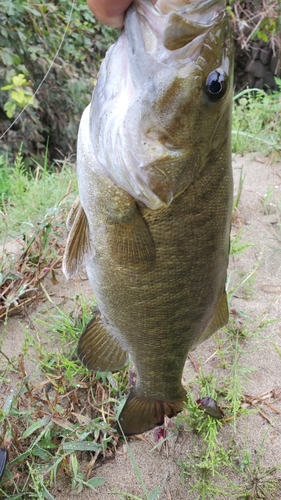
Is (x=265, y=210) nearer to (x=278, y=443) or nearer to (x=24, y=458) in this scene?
(x=278, y=443)

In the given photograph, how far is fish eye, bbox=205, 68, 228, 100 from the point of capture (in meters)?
0.98

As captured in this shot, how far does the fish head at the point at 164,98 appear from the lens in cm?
94

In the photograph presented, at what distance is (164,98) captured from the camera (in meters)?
0.99

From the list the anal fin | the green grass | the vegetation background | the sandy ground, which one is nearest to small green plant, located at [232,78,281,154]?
Answer: the sandy ground

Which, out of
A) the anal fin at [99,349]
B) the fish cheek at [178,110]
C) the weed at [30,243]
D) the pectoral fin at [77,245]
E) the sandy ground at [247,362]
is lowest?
the sandy ground at [247,362]

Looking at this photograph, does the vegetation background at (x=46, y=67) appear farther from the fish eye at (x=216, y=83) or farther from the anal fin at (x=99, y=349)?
the fish eye at (x=216, y=83)

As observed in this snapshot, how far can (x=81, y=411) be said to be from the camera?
5.76 ft

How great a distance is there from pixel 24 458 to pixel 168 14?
4.84 feet

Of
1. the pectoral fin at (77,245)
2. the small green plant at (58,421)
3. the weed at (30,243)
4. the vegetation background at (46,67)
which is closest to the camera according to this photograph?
the pectoral fin at (77,245)

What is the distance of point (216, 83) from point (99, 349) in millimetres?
948

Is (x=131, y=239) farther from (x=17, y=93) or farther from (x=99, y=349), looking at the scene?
(x=17, y=93)

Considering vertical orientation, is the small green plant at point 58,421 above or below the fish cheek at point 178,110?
below

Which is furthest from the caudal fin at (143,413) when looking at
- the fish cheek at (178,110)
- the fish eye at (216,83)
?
the fish eye at (216,83)

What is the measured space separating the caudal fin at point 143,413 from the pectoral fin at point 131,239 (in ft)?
1.79
